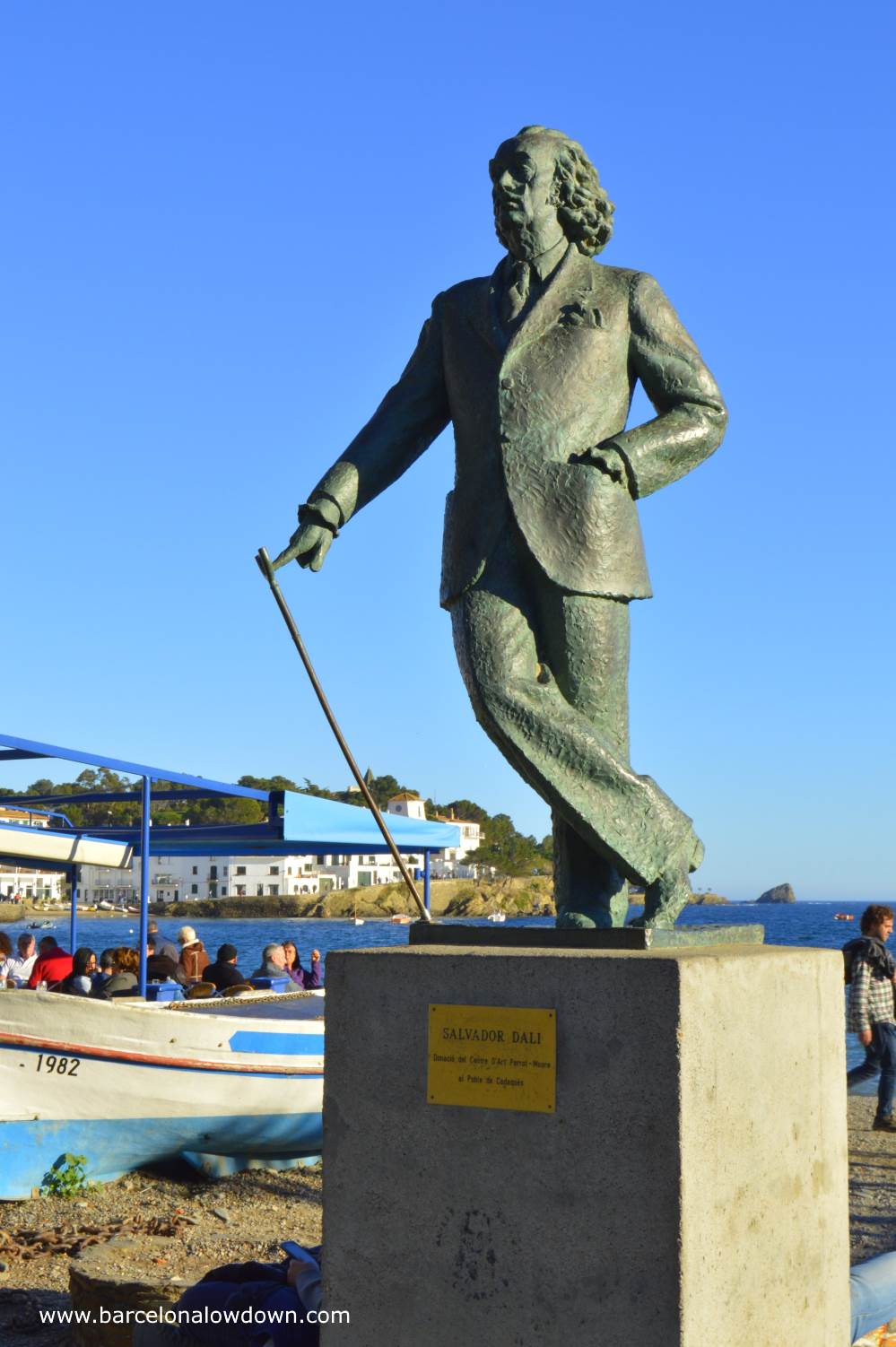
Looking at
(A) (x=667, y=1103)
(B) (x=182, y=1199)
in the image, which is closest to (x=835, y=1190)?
(A) (x=667, y=1103)

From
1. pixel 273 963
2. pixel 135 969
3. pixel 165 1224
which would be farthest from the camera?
pixel 273 963

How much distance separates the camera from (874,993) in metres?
10.8

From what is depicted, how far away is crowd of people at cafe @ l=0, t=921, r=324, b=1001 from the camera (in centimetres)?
1280

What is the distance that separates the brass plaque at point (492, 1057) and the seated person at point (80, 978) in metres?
8.83

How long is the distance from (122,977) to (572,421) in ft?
30.5

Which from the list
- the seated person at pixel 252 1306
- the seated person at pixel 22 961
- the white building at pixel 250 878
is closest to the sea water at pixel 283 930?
the white building at pixel 250 878

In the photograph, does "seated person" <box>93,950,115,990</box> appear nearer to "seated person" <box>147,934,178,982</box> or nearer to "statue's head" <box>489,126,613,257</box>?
"seated person" <box>147,934,178,982</box>

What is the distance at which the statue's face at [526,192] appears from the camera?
15.6 ft

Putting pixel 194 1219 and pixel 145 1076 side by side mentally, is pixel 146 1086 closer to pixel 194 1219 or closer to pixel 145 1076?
pixel 145 1076

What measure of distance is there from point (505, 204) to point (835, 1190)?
122 inches

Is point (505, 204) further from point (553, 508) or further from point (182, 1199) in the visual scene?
point (182, 1199)

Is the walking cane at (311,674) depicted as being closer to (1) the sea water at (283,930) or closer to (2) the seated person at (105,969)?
(2) the seated person at (105,969)

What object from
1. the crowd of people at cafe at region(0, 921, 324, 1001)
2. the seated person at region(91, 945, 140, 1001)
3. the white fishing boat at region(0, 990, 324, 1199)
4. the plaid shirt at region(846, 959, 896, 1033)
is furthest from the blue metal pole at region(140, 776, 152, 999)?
the plaid shirt at region(846, 959, 896, 1033)

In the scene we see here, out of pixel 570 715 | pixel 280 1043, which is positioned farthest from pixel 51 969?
pixel 570 715
